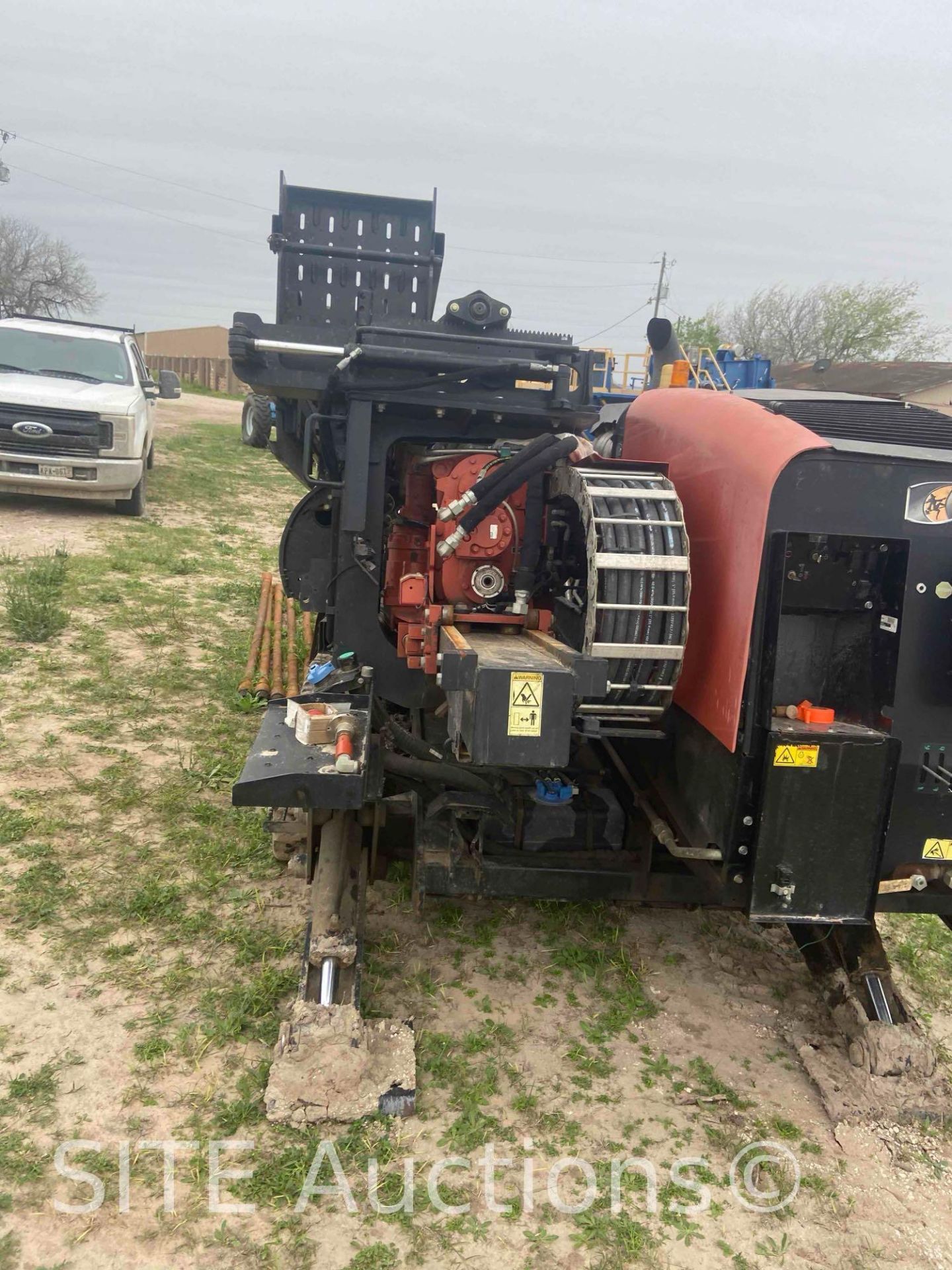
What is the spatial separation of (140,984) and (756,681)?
2456mm

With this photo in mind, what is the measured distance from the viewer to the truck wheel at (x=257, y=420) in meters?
4.44

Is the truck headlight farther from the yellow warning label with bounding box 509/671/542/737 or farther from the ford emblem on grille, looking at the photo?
the yellow warning label with bounding box 509/671/542/737

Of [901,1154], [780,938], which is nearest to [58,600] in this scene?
[780,938]

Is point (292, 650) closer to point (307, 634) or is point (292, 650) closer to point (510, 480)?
point (307, 634)

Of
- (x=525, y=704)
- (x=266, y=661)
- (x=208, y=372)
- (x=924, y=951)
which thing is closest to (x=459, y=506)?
(x=525, y=704)

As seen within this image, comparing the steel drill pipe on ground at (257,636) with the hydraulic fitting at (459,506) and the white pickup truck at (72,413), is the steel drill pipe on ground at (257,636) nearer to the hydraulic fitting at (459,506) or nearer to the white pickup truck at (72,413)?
the white pickup truck at (72,413)

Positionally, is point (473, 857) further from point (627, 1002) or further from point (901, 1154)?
point (901, 1154)

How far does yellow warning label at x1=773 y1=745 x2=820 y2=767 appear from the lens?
276 centimetres

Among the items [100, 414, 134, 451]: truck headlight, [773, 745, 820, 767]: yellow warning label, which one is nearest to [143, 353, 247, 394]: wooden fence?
[100, 414, 134, 451]: truck headlight

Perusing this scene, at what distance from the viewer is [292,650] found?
6.78 metres

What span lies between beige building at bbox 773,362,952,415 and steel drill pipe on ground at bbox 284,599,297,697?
62.8 ft

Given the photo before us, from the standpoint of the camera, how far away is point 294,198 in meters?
4.57

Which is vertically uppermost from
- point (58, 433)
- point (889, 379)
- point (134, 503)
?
point (889, 379)

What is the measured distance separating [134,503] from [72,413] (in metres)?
1.50
